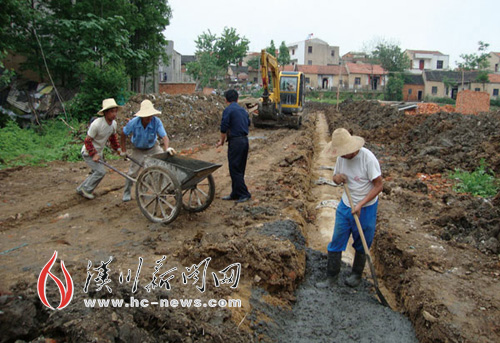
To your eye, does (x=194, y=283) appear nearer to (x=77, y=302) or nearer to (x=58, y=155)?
(x=77, y=302)

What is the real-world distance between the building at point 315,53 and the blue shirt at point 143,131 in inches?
2594

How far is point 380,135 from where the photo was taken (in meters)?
15.6

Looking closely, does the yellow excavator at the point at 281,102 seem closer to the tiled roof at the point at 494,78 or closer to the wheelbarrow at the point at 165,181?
the wheelbarrow at the point at 165,181

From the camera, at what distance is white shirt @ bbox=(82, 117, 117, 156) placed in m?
5.86

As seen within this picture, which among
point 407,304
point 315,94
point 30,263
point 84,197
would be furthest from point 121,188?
point 315,94

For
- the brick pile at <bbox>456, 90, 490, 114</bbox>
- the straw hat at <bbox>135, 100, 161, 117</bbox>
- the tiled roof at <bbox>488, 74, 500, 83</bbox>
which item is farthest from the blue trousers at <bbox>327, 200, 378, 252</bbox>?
the tiled roof at <bbox>488, 74, 500, 83</bbox>

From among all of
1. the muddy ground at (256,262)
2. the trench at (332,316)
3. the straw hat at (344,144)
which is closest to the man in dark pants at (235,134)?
the muddy ground at (256,262)

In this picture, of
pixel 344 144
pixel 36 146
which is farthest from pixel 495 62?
pixel 344 144

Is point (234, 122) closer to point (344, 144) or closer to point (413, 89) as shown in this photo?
point (344, 144)

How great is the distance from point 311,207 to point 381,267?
2.40 meters

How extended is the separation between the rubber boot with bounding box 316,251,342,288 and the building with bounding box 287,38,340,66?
A: 67440mm

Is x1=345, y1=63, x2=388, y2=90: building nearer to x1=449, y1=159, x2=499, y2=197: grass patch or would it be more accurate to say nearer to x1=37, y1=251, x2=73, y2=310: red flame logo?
x1=449, y1=159, x2=499, y2=197: grass patch

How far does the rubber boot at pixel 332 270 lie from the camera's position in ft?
14.4

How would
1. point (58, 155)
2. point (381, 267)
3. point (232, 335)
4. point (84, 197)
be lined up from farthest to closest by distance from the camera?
point (58, 155)
point (84, 197)
point (381, 267)
point (232, 335)
